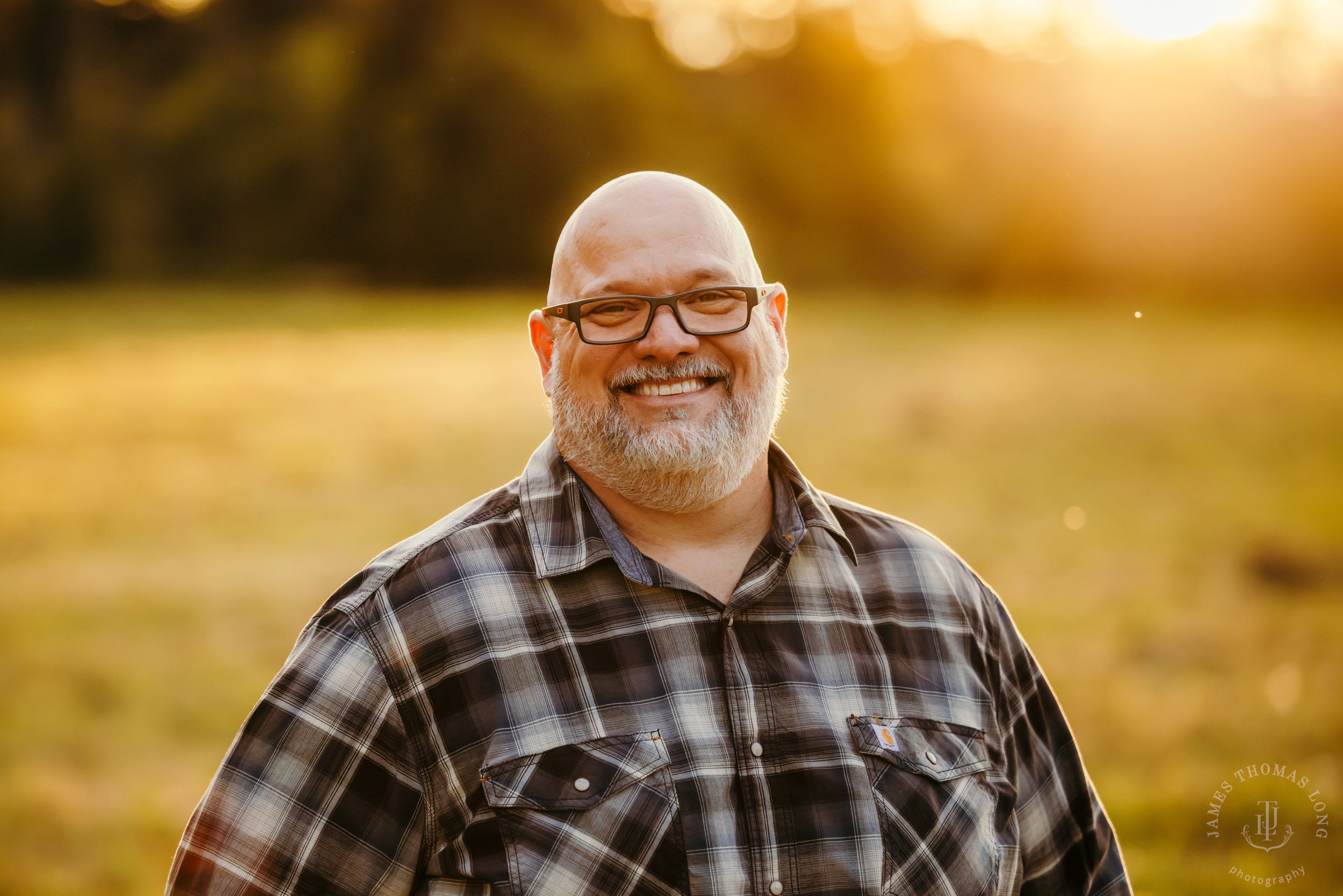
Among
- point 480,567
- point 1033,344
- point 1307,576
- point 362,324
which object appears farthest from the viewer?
point 1033,344

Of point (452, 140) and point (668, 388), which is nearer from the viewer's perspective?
point (668, 388)

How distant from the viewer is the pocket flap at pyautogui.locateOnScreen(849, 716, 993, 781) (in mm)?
1867

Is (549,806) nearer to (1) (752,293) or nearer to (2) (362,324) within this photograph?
(1) (752,293)

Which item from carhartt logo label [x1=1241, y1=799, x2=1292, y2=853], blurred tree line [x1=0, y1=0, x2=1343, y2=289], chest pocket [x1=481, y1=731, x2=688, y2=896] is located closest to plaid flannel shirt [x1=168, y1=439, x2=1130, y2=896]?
chest pocket [x1=481, y1=731, x2=688, y2=896]

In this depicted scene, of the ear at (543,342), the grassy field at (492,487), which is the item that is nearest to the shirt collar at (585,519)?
the ear at (543,342)

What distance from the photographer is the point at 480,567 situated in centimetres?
185

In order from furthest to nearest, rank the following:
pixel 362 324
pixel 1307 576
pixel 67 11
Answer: pixel 362 324 → pixel 67 11 → pixel 1307 576

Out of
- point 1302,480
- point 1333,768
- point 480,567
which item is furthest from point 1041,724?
point 1302,480

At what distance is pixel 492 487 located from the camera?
12.5 m

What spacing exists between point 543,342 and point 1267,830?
14.7 feet

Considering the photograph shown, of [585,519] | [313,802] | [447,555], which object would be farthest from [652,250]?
[313,802]

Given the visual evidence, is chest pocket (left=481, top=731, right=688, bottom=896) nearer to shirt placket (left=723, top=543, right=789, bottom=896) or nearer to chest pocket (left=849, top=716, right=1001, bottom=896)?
shirt placket (left=723, top=543, right=789, bottom=896)

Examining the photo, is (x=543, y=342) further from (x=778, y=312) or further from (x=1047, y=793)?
(x=1047, y=793)

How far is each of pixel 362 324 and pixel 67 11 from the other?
22.3 ft
